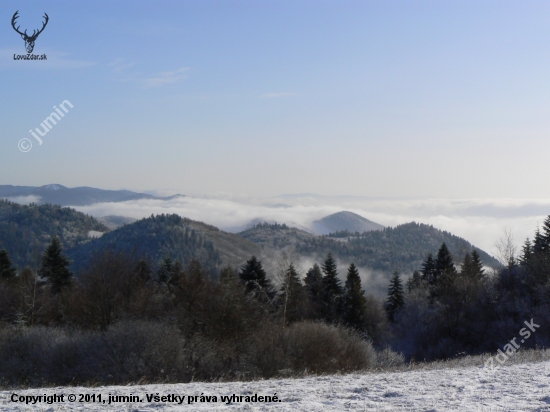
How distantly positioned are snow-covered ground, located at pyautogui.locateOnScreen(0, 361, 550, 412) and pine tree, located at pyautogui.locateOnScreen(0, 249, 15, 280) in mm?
42166

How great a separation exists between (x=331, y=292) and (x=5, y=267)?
118ft

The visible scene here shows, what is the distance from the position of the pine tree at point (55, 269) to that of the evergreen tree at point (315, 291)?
1064 inches

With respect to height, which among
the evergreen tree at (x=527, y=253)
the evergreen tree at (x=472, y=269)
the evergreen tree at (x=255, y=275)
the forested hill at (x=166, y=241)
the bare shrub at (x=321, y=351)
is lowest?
the forested hill at (x=166, y=241)

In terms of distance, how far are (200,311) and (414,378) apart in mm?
21204

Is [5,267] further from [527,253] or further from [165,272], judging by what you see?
[527,253]

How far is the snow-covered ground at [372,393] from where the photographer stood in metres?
9.75

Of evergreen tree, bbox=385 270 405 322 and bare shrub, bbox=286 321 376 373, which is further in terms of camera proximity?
evergreen tree, bbox=385 270 405 322

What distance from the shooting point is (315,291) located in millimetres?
58781

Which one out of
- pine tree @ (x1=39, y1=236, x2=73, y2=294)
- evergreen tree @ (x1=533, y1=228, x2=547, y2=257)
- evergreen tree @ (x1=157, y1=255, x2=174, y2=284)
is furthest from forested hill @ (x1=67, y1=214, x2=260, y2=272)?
evergreen tree @ (x1=533, y1=228, x2=547, y2=257)

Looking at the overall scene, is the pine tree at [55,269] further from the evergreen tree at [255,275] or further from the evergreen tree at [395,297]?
the evergreen tree at [395,297]

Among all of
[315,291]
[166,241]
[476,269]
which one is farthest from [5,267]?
[166,241]

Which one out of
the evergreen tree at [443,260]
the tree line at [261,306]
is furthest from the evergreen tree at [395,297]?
the evergreen tree at [443,260]

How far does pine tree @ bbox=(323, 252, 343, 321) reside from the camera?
184 feet

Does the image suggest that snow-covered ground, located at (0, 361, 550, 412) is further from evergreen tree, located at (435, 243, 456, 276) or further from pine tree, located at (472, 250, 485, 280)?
evergreen tree, located at (435, 243, 456, 276)
